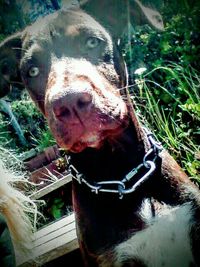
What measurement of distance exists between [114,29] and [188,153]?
41 cm

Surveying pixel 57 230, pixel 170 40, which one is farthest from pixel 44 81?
pixel 170 40

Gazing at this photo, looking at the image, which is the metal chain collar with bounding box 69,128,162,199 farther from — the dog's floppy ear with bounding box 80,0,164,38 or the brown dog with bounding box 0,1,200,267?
the dog's floppy ear with bounding box 80,0,164,38

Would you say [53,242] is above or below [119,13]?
below

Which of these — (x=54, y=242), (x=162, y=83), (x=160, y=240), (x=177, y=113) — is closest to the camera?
(x=160, y=240)

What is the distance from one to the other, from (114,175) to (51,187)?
69 centimetres

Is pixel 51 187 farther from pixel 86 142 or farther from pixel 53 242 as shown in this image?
pixel 86 142

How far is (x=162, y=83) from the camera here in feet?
4.75

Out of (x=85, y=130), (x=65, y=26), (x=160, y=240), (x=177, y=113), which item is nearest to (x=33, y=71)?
(x=65, y=26)

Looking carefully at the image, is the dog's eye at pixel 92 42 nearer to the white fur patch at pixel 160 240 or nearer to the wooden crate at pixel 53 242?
the white fur patch at pixel 160 240

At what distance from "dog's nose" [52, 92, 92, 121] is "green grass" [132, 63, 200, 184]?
1.56ft

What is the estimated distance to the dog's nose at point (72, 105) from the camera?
2.28ft

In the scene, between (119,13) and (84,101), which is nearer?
(84,101)

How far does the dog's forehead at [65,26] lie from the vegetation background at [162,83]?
146mm

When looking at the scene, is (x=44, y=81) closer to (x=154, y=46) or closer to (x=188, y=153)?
(x=188, y=153)
